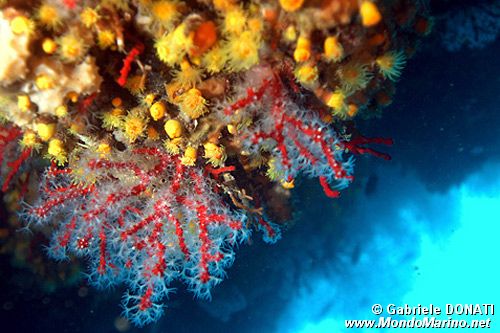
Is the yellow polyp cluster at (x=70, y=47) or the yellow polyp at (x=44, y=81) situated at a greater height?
the yellow polyp cluster at (x=70, y=47)

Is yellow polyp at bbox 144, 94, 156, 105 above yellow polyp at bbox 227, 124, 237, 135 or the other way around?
the other way around

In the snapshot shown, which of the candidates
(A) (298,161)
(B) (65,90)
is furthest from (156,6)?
(A) (298,161)

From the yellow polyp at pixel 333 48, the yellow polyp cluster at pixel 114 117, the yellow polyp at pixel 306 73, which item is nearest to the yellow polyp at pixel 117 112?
the yellow polyp cluster at pixel 114 117

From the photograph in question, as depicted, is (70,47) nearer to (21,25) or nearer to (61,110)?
(21,25)

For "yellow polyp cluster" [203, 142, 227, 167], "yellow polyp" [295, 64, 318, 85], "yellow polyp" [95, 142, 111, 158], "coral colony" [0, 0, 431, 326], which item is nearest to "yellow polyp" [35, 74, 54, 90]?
"coral colony" [0, 0, 431, 326]

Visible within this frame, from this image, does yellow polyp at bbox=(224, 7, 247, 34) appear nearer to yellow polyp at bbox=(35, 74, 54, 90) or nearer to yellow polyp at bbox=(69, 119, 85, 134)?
yellow polyp at bbox=(35, 74, 54, 90)

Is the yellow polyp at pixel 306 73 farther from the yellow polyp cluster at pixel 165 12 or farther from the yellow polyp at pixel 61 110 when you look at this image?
the yellow polyp at pixel 61 110

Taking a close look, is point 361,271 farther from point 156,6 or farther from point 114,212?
point 156,6

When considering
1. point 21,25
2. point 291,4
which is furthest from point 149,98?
point 291,4

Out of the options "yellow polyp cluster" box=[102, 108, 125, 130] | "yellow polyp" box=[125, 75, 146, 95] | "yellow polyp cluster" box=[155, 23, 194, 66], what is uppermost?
"yellow polyp cluster" box=[155, 23, 194, 66]
